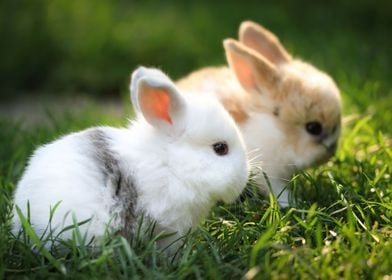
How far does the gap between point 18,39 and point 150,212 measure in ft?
13.1

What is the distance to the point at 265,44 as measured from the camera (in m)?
4.43

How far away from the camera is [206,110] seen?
10.0 ft

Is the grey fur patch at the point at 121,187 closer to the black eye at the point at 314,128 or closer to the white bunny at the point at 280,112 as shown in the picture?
the white bunny at the point at 280,112

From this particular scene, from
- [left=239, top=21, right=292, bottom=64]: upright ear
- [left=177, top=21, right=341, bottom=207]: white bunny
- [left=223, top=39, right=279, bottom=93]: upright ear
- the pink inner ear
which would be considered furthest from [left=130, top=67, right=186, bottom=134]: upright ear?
[left=239, top=21, right=292, bottom=64]: upright ear

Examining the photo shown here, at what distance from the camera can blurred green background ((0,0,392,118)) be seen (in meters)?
6.29

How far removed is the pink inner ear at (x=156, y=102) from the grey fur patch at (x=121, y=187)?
0.88 feet

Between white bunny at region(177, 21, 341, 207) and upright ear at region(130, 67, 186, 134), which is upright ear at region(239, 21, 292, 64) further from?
upright ear at region(130, 67, 186, 134)

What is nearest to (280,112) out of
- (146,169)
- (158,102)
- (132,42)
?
(158,102)

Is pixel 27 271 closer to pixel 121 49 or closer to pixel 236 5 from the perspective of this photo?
pixel 121 49

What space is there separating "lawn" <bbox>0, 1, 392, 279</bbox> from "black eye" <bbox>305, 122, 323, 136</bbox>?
22 cm

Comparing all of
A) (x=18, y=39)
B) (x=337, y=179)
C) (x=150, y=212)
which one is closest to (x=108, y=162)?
(x=150, y=212)

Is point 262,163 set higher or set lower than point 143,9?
lower

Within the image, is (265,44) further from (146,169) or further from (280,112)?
(146,169)

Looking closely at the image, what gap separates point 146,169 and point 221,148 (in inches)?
14.4
